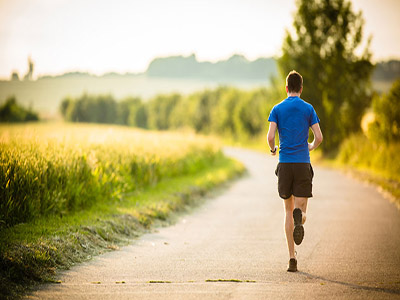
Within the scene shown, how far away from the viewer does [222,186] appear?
18531 millimetres

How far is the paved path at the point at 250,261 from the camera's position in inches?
216

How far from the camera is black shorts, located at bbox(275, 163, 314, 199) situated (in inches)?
254

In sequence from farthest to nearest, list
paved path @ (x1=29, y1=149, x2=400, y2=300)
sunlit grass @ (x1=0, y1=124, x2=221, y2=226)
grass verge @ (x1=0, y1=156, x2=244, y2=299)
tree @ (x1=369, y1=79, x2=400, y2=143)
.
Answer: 1. tree @ (x1=369, y1=79, x2=400, y2=143)
2. sunlit grass @ (x1=0, y1=124, x2=221, y2=226)
3. grass verge @ (x1=0, y1=156, x2=244, y2=299)
4. paved path @ (x1=29, y1=149, x2=400, y2=300)

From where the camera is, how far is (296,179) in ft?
21.2

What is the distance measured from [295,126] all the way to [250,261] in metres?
2.10

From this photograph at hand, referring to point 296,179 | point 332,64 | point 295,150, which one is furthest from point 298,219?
point 332,64

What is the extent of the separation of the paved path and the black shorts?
1.05m

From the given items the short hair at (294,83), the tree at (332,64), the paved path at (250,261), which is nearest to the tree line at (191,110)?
the tree at (332,64)

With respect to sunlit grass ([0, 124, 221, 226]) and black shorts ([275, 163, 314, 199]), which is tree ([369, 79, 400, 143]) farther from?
black shorts ([275, 163, 314, 199])

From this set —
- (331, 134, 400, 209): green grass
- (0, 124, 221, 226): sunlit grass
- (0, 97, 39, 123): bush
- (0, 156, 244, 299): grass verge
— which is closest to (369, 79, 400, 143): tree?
(331, 134, 400, 209): green grass

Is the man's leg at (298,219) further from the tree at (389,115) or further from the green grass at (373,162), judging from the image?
the tree at (389,115)

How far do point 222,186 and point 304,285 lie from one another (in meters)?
12.8

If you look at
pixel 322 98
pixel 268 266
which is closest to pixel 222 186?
pixel 268 266

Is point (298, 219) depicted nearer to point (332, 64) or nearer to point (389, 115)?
point (389, 115)
